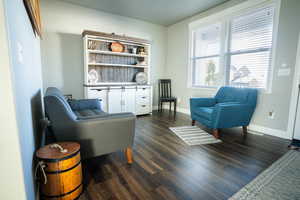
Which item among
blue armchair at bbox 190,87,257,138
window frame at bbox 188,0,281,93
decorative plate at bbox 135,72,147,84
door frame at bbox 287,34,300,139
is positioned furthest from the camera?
decorative plate at bbox 135,72,147,84

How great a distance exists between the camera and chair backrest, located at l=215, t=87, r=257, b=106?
2.77 meters

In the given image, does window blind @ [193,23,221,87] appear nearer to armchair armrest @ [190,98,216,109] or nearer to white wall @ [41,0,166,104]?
armchair armrest @ [190,98,216,109]

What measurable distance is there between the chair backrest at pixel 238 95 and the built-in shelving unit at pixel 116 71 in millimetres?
1843

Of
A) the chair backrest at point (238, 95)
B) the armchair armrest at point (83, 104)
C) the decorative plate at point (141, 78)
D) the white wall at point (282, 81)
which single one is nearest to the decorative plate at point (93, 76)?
the armchair armrest at point (83, 104)

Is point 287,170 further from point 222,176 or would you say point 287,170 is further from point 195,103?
point 195,103

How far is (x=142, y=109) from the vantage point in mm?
4160

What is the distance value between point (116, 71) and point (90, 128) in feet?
9.11

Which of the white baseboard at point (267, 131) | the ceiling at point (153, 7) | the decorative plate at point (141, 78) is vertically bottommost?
the white baseboard at point (267, 131)

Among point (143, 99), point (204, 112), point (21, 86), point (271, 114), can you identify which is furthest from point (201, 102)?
point (21, 86)

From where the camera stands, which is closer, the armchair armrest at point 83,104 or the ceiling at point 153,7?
the armchair armrest at point 83,104

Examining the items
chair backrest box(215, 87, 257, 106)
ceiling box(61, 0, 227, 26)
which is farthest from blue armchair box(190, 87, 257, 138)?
ceiling box(61, 0, 227, 26)

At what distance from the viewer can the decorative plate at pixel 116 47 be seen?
146 inches

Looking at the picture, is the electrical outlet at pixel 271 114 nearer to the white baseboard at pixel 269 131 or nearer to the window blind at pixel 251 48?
the white baseboard at pixel 269 131

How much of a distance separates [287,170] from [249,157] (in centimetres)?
38
